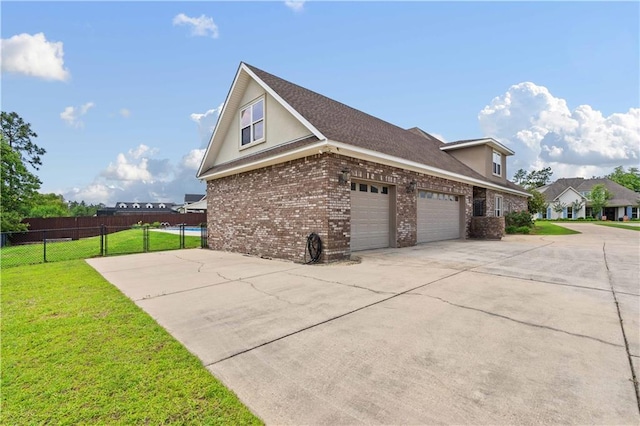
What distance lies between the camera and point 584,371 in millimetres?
2533

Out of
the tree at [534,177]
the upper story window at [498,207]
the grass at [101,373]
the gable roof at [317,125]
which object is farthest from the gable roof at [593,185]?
the grass at [101,373]

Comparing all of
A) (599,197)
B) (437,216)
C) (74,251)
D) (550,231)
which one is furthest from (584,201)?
(74,251)

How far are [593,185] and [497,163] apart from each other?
43.7 meters

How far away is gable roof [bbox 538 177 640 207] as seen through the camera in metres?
43.2

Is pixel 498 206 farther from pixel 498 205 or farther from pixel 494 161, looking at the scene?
pixel 494 161

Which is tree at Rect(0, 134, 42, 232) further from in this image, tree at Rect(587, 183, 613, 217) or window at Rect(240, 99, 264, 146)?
tree at Rect(587, 183, 613, 217)

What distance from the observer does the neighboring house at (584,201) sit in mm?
43594

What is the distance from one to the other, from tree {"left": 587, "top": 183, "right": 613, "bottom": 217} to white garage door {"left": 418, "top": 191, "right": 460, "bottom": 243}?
143 feet

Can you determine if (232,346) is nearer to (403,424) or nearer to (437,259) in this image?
(403,424)

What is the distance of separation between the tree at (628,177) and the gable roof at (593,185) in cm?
1544

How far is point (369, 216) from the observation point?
1020cm

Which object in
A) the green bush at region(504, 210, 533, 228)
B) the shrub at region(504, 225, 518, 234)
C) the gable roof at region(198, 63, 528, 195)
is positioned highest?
the gable roof at region(198, 63, 528, 195)

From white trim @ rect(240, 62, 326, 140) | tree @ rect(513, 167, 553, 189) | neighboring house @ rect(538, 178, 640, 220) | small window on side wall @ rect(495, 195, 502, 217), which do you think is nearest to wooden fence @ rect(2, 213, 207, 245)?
white trim @ rect(240, 62, 326, 140)

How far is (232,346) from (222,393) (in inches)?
34.5
